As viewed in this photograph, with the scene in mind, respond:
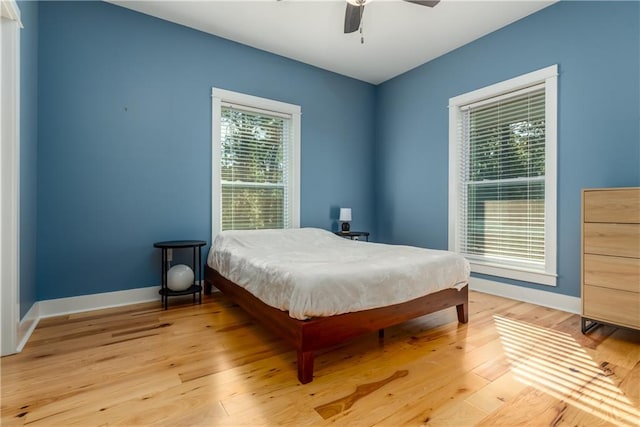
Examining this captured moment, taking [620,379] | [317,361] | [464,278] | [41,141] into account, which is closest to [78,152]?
[41,141]

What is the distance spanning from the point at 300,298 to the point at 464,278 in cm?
149

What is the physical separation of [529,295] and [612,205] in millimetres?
1267

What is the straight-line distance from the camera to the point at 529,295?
3074 mm

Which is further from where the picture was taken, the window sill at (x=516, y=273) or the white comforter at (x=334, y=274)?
the window sill at (x=516, y=273)

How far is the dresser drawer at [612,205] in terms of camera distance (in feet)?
6.81

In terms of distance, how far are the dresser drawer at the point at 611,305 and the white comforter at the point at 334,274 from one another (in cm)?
85

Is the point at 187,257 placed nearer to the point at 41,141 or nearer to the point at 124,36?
the point at 41,141

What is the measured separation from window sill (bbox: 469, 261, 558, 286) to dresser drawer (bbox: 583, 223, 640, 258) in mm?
757

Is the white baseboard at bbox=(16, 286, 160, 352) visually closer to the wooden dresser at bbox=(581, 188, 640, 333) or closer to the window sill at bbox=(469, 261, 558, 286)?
the window sill at bbox=(469, 261, 558, 286)

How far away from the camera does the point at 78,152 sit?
9.01ft

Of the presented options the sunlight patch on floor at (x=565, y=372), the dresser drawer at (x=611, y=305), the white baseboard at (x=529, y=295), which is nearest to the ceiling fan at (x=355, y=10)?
the dresser drawer at (x=611, y=305)

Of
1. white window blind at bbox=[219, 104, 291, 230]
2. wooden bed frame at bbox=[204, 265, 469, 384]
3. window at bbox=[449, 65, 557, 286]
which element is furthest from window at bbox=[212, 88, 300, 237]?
window at bbox=[449, 65, 557, 286]

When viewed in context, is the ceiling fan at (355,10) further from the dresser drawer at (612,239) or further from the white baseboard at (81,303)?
the white baseboard at (81,303)

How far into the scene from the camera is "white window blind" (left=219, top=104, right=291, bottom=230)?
3.56m
